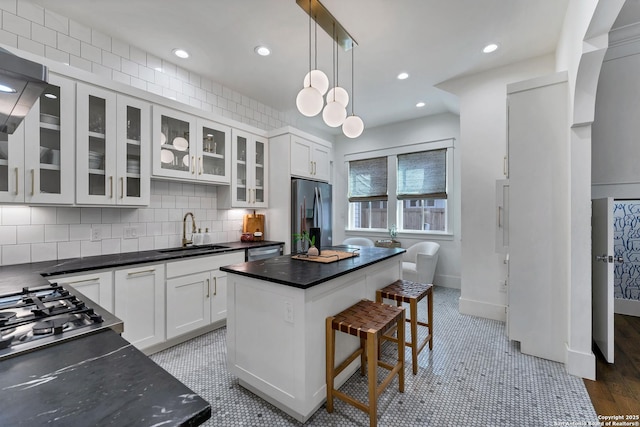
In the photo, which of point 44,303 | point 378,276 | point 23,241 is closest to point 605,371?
point 378,276

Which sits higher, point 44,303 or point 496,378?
point 44,303

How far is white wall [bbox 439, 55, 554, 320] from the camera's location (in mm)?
3311

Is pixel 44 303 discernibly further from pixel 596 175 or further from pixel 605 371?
pixel 596 175

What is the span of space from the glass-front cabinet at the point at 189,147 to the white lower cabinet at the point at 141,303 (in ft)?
3.33

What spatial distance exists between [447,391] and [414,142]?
4080 mm

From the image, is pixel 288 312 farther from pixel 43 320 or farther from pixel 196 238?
pixel 196 238

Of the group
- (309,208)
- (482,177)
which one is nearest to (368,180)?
(309,208)

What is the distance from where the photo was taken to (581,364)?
2.20 metres

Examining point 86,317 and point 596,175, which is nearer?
point 86,317

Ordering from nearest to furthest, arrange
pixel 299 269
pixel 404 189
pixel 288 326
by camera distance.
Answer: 1. pixel 288 326
2. pixel 299 269
3. pixel 404 189

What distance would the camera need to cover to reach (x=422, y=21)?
2.51 metres

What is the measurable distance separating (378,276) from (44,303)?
2.19 meters

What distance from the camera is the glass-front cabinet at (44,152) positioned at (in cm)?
201

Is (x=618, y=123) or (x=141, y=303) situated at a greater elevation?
(x=618, y=123)
